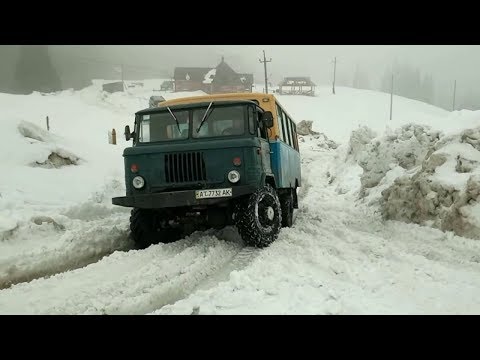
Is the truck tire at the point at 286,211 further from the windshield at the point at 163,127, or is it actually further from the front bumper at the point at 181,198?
the windshield at the point at 163,127

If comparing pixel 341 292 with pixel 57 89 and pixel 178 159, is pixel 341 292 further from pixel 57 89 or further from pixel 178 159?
pixel 57 89

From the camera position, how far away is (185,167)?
7152 mm

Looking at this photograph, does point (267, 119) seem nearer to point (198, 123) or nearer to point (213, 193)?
point (198, 123)

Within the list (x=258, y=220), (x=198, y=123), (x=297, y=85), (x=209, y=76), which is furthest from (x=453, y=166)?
(x=209, y=76)

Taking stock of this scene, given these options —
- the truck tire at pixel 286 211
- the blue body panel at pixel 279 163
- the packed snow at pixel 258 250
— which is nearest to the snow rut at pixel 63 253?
the packed snow at pixel 258 250

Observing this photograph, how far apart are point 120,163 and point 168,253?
9.18 metres

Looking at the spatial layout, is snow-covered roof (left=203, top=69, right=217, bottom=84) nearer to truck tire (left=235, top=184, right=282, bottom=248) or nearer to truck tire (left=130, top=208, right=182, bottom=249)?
truck tire (left=130, top=208, right=182, bottom=249)

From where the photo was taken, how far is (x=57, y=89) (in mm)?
77688

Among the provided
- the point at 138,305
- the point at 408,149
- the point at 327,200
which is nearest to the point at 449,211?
the point at 408,149

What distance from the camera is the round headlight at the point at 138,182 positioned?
23.7 ft

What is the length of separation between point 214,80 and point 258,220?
72.4 metres

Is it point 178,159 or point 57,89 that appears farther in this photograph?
point 57,89

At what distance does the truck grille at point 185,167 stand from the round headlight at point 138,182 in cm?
41

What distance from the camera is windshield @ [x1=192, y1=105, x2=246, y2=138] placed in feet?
24.8
